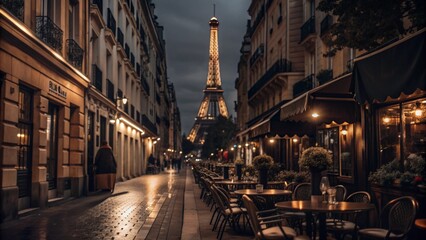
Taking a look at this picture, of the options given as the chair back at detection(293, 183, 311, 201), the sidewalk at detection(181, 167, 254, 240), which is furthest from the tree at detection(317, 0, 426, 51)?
the sidewalk at detection(181, 167, 254, 240)

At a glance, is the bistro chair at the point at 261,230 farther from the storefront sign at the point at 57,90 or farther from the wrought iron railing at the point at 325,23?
the wrought iron railing at the point at 325,23

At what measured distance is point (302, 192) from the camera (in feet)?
30.4

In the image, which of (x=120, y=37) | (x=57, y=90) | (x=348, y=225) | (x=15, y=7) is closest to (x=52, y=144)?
(x=57, y=90)

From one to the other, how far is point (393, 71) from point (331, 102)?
3.91 metres

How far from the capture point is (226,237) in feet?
30.5

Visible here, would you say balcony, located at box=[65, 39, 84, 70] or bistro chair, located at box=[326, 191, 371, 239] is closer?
bistro chair, located at box=[326, 191, 371, 239]

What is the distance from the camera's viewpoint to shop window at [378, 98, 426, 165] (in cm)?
907

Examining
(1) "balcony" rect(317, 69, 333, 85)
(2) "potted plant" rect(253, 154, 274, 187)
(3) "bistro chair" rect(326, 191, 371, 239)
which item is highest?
(1) "balcony" rect(317, 69, 333, 85)

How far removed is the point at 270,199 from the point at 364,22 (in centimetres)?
399

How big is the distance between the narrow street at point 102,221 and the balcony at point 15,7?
4.69 metres

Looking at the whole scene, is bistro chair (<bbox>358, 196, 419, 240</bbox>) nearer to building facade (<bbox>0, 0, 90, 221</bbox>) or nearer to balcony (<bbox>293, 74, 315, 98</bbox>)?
building facade (<bbox>0, 0, 90, 221</bbox>)

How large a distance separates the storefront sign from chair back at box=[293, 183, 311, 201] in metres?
8.54

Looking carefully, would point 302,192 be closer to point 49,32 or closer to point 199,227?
point 199,227

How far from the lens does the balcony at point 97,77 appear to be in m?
21.7
